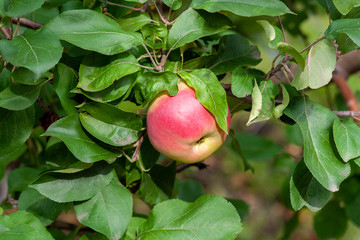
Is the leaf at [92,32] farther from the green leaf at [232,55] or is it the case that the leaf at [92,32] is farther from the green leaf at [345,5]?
the green leaf at [345,5]

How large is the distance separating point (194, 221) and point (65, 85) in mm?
316

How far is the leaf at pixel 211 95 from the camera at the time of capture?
721mm

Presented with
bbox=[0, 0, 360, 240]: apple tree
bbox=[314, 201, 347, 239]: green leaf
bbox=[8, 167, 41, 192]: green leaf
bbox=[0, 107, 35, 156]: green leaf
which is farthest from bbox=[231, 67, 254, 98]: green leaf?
bbox=[314, 201, 347, 239]: green leaf

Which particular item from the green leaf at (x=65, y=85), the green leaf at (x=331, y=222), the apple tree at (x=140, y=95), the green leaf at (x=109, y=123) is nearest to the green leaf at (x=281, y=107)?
the apple tree at (x=140, y=95)

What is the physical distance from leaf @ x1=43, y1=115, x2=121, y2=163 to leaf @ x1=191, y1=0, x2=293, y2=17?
28 cm

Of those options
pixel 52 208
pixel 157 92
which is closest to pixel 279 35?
pixel 157 92

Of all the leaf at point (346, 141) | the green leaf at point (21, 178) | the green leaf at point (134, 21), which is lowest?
the green leaf at point (21, 178)

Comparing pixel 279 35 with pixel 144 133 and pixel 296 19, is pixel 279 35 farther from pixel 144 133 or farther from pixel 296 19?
pixel 296 19

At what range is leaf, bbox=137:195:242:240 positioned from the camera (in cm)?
79

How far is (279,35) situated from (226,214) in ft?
1.04

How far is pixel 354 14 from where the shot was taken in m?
0.80

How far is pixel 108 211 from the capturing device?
772 mm

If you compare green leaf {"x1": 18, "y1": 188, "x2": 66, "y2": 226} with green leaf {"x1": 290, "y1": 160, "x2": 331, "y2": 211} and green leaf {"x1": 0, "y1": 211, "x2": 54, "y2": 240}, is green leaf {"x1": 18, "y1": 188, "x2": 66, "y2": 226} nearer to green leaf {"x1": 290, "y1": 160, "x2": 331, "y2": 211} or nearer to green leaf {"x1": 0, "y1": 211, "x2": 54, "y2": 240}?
green leaf {"x1": 0, "y1": 211, "x2": 54, "y2": 240}

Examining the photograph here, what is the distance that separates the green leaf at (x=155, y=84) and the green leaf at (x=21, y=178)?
550 millimetres
